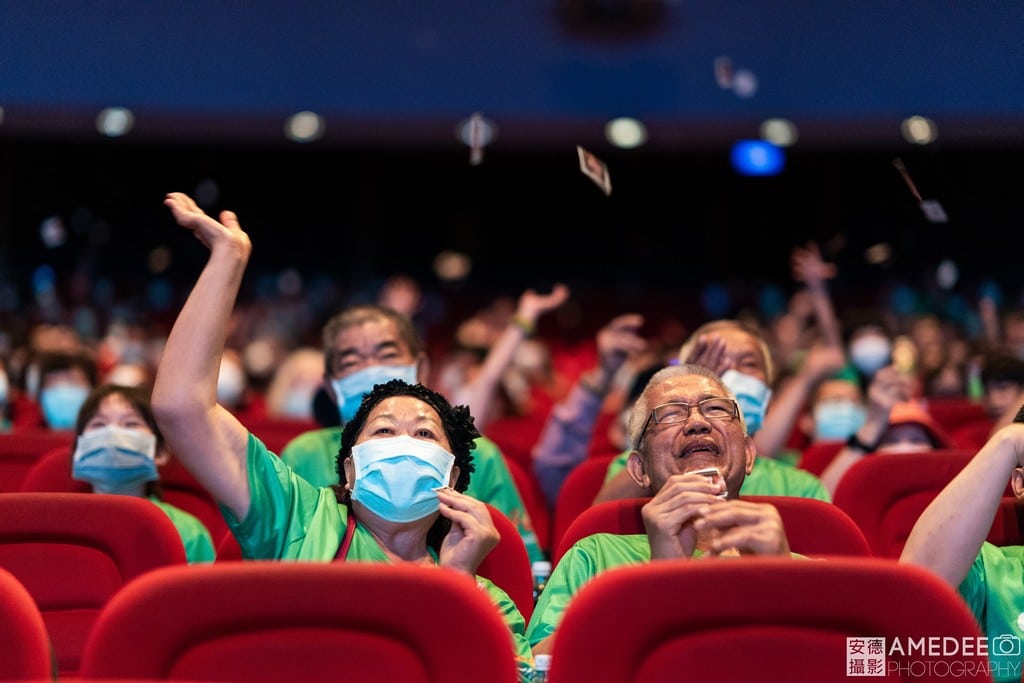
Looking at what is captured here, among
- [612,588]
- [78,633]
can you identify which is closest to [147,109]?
[78,633]

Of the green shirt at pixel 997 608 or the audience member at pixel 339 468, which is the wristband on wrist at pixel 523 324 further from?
the green shirt at pixel 997 608

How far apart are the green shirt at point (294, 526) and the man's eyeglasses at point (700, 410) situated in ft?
1.90

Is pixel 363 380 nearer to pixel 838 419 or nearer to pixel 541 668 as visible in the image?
pixel 541 668

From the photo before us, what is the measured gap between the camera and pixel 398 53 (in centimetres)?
895

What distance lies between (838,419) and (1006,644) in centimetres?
235

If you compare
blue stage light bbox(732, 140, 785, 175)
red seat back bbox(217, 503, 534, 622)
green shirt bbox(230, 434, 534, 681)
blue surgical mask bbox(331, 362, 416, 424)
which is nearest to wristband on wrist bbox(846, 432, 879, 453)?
blue surgical mask bbox(331, 362, 416, 424)

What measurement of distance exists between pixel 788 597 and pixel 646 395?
1318 millimetres

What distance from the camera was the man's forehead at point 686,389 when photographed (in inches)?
108

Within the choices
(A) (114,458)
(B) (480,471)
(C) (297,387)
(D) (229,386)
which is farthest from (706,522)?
(C) (297,387)

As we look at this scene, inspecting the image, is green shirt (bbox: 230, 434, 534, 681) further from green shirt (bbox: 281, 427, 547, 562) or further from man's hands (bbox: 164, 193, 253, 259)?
green shirt (bbox: 281, 427, 547, 562)

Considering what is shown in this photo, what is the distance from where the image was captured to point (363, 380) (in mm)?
3527

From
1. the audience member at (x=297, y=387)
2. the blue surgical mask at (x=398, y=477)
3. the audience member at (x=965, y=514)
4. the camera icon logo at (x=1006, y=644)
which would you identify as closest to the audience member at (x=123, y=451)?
the blue surgical mask at (x=398, y=477)

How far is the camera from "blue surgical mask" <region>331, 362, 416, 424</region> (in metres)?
3.52

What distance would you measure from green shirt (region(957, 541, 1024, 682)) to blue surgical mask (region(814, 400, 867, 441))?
2.24 m
